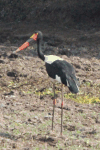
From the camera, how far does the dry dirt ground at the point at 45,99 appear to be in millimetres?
4902

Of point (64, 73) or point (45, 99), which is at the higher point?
point (64, 73)

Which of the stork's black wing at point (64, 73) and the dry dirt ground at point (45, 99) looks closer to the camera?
the dry dirt ground at point (45, 99)

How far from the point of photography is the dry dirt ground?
4902mm

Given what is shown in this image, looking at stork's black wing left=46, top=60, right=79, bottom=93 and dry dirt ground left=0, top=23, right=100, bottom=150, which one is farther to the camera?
stork's black wing left=46, top=60, right=79, bottom=93

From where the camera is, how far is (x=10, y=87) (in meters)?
7.66

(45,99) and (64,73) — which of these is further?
(45,99)

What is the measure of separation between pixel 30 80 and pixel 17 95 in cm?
105

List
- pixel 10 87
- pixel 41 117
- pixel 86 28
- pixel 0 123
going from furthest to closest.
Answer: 1. pixel 86 28
2. pixel 10 87
3. pixel 41 117
4. pixel 0 123

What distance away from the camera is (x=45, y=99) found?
688 centimetres

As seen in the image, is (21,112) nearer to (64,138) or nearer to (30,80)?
(64,138)

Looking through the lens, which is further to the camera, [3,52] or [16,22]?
[16,22]

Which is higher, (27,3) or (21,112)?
(27,3)

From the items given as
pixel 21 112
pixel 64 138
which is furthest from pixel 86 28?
pixel 64 138

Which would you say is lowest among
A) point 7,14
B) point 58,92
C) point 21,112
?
point 21,112
